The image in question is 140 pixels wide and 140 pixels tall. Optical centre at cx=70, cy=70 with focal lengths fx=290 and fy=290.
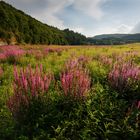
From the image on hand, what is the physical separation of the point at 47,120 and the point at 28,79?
3.00 feet

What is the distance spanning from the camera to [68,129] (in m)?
5.10

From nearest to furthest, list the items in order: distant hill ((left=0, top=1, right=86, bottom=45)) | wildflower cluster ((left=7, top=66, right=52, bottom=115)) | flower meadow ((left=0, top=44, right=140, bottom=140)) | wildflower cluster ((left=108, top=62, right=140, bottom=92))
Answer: flower meadow ((left=0, top=44, right=140, bottom=140))
wildflower cluster ((left=7, top=66, right=52, bottom=115))
wildflower cluster ((left=108, top=62, right=140, bottom=92))
distant hill ((left=0, top=1, right=86, bottom=45))

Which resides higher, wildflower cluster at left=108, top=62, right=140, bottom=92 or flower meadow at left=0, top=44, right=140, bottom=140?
wildflower cluster at left=108, top=62, right=140, bottom=92

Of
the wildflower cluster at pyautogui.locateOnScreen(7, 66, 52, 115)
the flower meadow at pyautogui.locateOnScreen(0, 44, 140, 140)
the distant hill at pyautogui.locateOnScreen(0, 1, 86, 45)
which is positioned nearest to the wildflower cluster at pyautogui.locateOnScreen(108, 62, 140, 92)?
the flower meadow at pyautogui.locateOnScreen(0, 44, 140, 140)

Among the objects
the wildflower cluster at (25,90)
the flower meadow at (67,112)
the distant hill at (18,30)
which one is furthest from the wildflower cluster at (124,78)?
the distant hill at (18,30)

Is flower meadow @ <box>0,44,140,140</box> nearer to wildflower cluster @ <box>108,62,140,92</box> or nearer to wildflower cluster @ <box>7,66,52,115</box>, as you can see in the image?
wildflower cluster @ <box>7,66,52,115</box>

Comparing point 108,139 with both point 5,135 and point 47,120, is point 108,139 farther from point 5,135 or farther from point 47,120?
point 5,135

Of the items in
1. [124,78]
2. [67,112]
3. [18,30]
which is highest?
[124,78]

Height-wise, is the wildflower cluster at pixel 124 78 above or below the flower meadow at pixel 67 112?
above

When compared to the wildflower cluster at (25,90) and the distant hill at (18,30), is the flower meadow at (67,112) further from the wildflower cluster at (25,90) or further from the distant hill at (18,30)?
the distant hill at (18,30)

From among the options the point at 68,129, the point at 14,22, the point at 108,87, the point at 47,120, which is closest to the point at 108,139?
the point at 68,129

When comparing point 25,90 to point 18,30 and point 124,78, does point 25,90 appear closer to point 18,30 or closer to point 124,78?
point 124,78

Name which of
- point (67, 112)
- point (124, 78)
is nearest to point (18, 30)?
point (124, 78)

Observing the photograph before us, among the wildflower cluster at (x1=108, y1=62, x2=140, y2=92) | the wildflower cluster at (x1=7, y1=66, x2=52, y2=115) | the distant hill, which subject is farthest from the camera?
the distant hill
